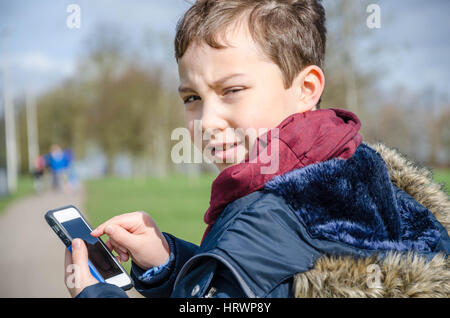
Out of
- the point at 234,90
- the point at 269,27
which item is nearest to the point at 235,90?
the point at 234,90

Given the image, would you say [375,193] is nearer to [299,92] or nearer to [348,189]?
[348,189]

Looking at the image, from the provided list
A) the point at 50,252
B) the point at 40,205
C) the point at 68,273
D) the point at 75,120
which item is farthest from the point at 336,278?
the point at 75,120

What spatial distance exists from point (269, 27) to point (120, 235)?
890 millimetres

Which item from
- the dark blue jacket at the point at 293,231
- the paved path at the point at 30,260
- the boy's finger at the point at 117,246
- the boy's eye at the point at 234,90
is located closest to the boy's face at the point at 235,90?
the boy's eye at the point at 234,90

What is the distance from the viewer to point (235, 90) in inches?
56.8

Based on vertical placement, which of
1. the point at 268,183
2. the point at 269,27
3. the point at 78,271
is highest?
the point at 269,27

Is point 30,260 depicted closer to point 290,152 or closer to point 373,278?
point 290,152

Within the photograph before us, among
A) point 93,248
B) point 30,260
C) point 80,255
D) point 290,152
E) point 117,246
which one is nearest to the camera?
point 290,152

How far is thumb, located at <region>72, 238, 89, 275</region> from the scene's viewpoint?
56.5 inches

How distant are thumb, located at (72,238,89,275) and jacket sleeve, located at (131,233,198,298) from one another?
0.96 ft

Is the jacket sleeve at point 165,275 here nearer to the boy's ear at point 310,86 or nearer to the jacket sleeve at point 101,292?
the jacket sleeve at point 101,292

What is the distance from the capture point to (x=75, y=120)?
35.7 meters

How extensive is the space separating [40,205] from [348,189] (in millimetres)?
13757

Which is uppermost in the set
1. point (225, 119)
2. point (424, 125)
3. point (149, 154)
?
point (225, 119)
